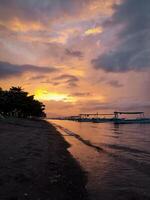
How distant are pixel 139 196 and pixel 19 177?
5735 millimetres

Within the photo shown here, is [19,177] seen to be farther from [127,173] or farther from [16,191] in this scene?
[127,173]

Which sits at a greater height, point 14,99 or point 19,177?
point 14,99

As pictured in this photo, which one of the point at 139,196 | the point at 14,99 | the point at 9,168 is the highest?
the point at 14,99

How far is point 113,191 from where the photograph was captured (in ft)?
46.8

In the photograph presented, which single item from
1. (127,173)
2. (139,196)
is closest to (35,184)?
(139,196)

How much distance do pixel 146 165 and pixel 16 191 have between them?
13306mm

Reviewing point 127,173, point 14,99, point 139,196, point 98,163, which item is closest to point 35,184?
point 139,196

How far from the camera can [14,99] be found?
12900 cm

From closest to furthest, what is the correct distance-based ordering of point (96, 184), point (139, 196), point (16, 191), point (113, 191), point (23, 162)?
point (16, 191) → point (139, 196) → point (113, 191) → point (96, 184) → point (23, 162)

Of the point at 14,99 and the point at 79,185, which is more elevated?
the point at 14,99

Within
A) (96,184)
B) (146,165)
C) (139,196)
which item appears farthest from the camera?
(146,165)

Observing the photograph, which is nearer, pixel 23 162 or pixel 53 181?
pixel 53 181

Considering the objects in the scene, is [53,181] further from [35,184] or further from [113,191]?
[113,191]

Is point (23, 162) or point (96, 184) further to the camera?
point (23, 162)
